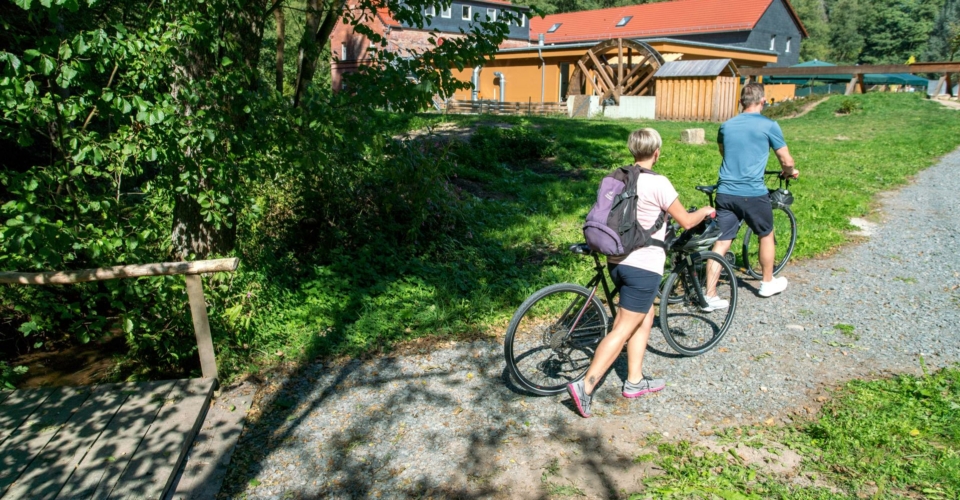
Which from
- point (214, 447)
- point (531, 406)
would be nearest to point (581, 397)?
point (531, 406)

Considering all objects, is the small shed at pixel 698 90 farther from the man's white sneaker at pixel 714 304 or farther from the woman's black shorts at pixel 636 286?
the woman's black shorts at pixel 636 286

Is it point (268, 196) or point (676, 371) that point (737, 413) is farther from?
point (268, 196)

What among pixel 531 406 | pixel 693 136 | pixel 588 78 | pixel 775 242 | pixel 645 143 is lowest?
pixel 531 406

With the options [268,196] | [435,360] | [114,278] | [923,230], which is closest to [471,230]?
[268,196]

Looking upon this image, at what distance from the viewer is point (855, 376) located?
191 inches

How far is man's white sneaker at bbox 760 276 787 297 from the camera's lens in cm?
653

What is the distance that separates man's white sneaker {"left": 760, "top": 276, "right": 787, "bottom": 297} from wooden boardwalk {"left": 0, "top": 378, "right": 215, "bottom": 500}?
16.0 ft

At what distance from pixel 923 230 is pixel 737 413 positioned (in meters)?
6.04

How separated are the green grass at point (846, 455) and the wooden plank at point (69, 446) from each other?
3.12 metres

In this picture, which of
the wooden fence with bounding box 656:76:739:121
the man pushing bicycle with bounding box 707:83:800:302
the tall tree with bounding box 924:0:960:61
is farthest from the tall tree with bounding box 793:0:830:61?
the man pushing bicycle with bounding box 707:83:800:302

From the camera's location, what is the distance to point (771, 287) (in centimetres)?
653

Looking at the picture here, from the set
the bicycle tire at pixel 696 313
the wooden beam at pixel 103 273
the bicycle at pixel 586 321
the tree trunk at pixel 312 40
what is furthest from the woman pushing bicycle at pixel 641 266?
the tree trunk at pixel 312 40

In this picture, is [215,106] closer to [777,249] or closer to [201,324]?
[201,324]

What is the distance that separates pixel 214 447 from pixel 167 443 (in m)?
0.27
